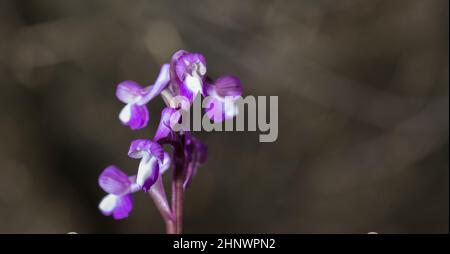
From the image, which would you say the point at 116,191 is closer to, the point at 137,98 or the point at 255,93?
the point at 137,98

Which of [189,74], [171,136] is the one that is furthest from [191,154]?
[189,74]

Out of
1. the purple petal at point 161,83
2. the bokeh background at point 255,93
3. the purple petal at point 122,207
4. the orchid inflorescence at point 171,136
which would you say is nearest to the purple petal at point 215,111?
the orchid inflorescence at point 171,136

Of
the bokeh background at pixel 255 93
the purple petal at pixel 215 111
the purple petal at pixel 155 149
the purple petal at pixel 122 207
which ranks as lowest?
the purple petal at pixel 122 207

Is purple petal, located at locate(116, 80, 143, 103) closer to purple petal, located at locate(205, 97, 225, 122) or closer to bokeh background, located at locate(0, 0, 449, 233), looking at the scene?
purple petal, located at locate(205, 97, 225, 122)

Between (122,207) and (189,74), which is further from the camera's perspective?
(122,207)

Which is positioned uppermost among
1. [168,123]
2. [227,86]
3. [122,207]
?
Result: [227,86]

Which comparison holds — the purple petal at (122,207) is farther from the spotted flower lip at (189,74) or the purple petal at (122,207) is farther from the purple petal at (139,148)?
the spotted flower lip at (189,74)
